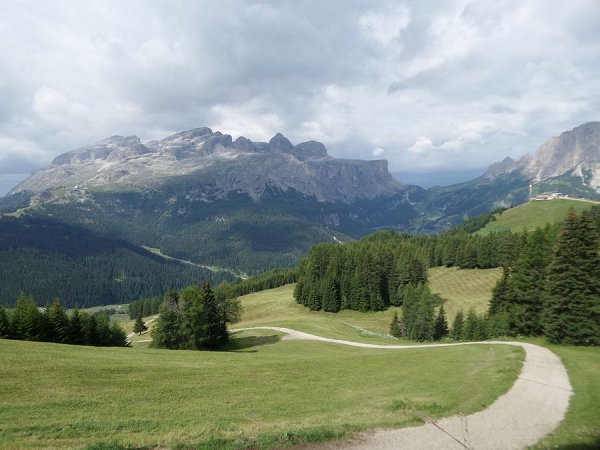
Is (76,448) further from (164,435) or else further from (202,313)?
(202,313)

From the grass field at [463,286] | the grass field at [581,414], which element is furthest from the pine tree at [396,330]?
the grass field at [581,414]

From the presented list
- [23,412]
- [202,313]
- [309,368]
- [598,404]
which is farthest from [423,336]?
[23,412]

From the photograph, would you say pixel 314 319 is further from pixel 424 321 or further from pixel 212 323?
pixel 212 323

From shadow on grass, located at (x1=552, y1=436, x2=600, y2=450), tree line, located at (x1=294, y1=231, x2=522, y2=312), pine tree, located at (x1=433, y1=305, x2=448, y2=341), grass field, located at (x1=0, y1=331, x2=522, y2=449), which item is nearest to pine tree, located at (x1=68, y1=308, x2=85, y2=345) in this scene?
grass field, located at (x1=0, y1=331, x2=522, y2=449)

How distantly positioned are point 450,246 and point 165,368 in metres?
123

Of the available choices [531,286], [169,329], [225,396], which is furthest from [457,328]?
[225,396]

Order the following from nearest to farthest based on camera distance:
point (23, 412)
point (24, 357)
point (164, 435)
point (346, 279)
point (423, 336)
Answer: point (164, 435), point (23, 412), point (24, 357), point (423, 336), point (346, 279)

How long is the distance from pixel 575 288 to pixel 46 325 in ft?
215

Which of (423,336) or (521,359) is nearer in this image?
(521,359)

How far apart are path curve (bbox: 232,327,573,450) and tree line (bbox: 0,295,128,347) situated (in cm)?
4970

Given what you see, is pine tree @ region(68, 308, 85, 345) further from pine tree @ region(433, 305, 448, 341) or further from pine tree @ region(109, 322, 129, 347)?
pine tree @ region(433, 305, 448, 341)

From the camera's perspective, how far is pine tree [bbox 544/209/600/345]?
3688 centimetres

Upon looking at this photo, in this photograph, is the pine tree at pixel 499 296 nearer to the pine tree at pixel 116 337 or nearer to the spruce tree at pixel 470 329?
the spruce tree at pixel 470 329

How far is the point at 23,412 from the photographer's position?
1630cm
